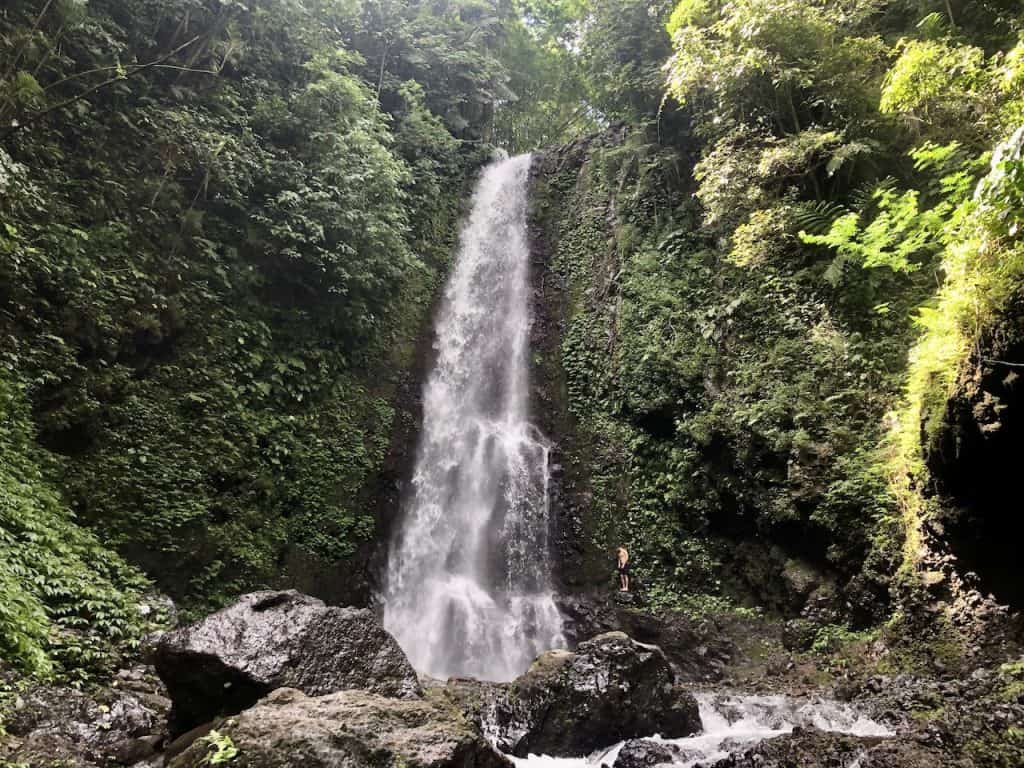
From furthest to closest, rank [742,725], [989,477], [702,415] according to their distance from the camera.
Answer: [702,415]
[742,725]
[989,477]

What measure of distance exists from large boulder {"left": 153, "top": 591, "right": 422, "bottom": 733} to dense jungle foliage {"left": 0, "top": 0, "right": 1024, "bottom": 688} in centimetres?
123

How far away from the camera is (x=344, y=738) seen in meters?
3.58

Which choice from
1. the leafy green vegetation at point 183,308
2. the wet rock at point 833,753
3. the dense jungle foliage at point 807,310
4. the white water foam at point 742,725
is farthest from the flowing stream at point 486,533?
the dense jungle foliage at point 807,310

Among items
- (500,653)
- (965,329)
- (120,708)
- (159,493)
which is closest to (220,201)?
(159,493)

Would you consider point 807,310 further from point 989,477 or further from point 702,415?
point 989,477

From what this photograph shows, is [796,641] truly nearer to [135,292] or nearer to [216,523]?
[216,523]

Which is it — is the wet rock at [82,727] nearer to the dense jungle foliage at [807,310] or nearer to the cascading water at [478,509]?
the cascading water at [478,509]

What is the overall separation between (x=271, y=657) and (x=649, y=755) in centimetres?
373

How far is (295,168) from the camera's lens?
11312mm

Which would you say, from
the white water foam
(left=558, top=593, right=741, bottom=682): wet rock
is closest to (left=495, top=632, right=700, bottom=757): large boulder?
the white water foam

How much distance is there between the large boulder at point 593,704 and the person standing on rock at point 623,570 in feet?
12.6

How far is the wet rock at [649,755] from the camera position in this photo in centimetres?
541

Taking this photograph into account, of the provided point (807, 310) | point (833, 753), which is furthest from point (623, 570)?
point (833, 753)

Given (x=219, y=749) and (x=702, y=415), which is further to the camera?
(x=702, y=415)
